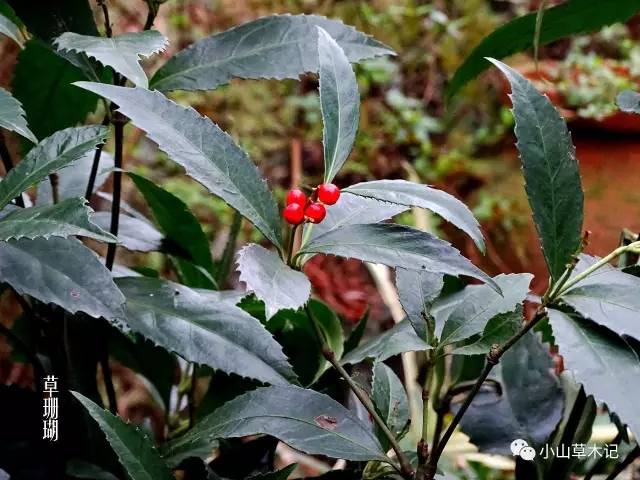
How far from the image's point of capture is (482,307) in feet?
1.53

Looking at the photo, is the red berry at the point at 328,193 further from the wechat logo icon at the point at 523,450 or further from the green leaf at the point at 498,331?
the wechat logo icon at the point at 523,450

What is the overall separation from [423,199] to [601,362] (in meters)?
0.14

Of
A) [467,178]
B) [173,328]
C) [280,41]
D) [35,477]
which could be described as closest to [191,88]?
[280,41]

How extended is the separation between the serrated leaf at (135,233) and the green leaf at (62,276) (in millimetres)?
171

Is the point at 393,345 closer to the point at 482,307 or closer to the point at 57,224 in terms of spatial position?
the point at 482,307

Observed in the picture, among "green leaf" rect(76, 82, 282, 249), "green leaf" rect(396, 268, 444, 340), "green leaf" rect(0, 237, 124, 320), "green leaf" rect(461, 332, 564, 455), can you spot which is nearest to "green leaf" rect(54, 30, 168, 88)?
"green leaf" rect(76, 82, 282, 249)

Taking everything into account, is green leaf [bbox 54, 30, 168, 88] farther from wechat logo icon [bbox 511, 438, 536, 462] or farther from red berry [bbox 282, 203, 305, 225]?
wechat logo icon [bbox 511, 438, 536, 462]

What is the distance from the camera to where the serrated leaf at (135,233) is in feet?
2.09

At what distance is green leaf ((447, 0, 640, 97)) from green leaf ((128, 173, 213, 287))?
31 cm

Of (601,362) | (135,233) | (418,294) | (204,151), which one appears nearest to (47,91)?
(135,233)

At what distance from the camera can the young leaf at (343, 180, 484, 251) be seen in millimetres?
400

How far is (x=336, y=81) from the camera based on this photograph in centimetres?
47

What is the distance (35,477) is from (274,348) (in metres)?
0.22

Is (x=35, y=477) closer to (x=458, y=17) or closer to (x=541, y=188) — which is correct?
(x=541, y=188)
